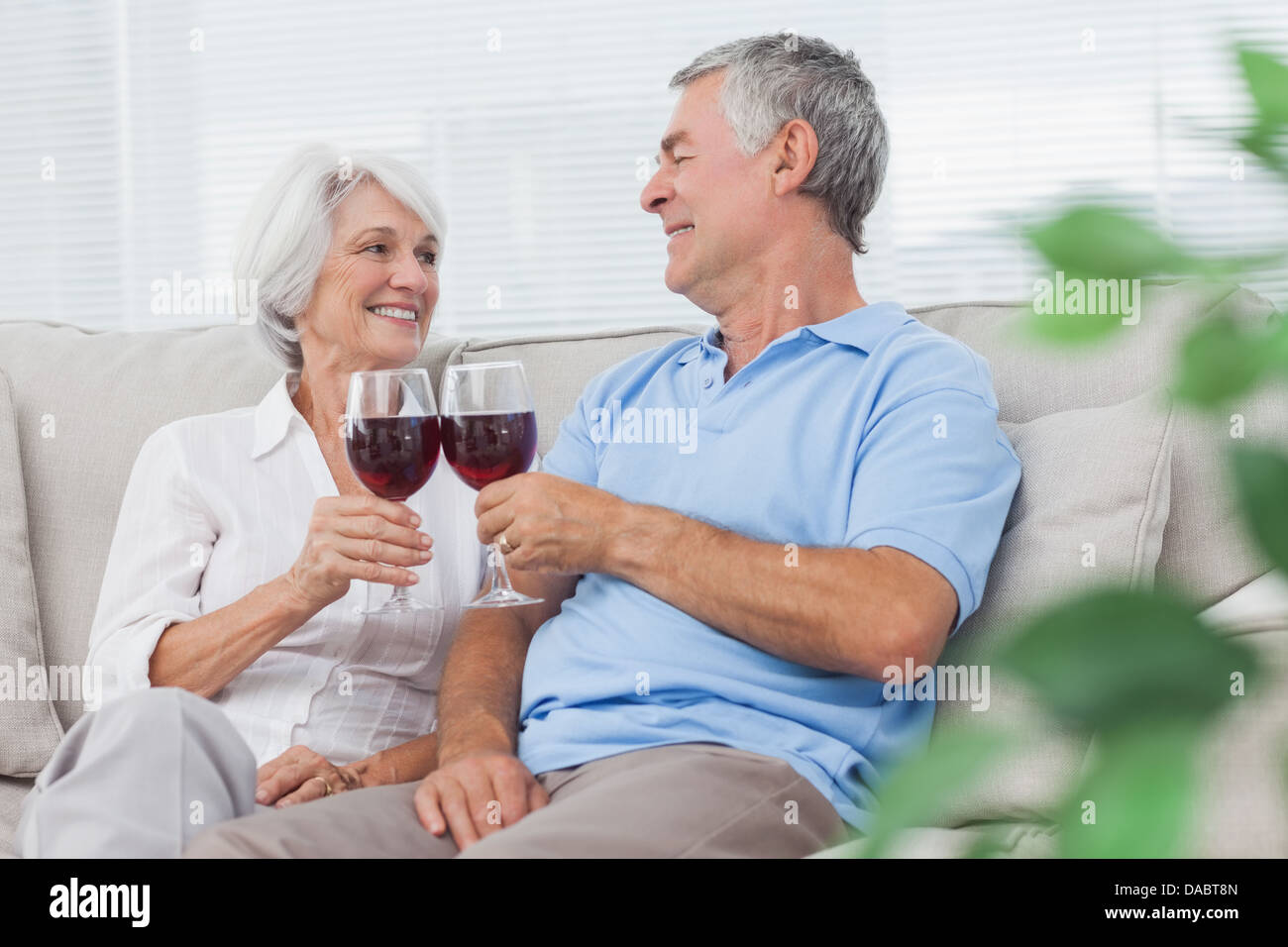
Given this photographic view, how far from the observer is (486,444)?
1.38 meters

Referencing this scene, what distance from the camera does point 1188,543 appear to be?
146 cm

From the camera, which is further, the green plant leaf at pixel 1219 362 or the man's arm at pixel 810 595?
the man's arm at pixel 810 595

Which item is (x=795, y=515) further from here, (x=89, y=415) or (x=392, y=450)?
(x=89, y=415)

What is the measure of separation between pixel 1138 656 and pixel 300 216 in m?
1.79

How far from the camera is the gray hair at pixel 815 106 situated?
5.74ft

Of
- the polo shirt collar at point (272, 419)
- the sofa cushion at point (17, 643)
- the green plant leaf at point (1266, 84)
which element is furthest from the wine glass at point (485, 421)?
the green plant leaf at point (1266, 84)

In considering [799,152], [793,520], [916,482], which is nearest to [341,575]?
[793,520]

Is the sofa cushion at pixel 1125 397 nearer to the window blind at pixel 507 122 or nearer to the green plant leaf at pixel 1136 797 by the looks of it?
the green plant leaf at pixel 1136 797

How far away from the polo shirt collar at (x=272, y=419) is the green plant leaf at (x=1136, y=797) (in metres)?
1.67

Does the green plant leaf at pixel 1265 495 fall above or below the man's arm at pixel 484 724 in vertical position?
above

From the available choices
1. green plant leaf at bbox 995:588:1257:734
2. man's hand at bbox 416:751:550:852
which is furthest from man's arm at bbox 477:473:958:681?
green plant leaf at bbox 995:588:1257:734

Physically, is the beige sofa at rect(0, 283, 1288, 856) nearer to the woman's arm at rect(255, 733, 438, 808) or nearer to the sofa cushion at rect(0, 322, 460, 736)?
the sofa cushion at rect(0, 322, 460, 736)

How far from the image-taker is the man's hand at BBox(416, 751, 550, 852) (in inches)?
50.9
